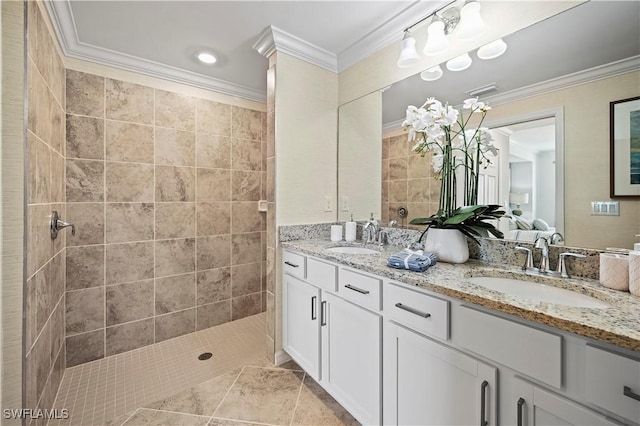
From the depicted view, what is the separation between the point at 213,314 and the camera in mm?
2598

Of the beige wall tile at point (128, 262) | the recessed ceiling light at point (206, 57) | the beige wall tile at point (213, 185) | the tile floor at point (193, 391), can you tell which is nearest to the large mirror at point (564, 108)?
the tile floor at point (193, 391)

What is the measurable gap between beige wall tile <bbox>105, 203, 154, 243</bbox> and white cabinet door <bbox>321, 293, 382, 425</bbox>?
1.68 meters

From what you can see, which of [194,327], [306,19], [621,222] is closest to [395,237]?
[621,222]

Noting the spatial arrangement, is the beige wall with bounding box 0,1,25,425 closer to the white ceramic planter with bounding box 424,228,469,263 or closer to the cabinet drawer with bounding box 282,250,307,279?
the cabinet drawer with bounding box 282,250,307,279

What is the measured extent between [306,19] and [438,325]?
187 centimetres

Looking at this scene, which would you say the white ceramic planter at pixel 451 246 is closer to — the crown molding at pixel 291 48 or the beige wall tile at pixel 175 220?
the crown molding at pixel 291 48

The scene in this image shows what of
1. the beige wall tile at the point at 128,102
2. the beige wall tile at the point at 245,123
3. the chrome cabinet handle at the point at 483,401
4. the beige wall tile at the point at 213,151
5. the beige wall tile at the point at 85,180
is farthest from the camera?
the beige wall tile at the point at 245,123

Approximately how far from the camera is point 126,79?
215 centimetres

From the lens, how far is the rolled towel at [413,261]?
1142 millimetres

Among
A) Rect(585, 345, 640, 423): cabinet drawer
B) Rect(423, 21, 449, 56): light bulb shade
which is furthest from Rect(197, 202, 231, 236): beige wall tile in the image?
Rect(585, 345, 640, 423): cabinet drawer

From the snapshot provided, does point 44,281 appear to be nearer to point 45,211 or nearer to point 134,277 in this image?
point 45,211

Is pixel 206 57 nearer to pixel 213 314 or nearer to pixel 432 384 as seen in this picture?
pixel 213 314

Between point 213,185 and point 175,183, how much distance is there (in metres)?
0.32

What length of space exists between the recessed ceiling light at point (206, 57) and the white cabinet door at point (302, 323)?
1795mm
